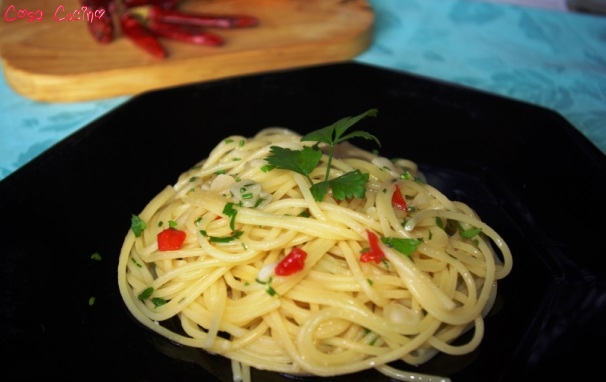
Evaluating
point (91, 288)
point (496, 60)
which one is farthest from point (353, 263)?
point (496, 60)

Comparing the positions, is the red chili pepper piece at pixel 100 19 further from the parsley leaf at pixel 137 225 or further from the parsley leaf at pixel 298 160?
the parsley leaf at pixel 298 160

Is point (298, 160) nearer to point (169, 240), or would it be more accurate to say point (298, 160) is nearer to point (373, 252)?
point (373, 252)

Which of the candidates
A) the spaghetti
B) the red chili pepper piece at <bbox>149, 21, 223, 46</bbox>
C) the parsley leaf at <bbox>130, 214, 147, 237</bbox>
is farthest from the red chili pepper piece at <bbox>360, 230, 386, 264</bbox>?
the red chili pepper piece at <bbox>149, 21, 223, 46</bbox>

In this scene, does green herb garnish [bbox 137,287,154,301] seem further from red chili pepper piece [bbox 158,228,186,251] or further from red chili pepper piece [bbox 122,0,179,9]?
red chili pepper piece [bbox 122,0,179,9]

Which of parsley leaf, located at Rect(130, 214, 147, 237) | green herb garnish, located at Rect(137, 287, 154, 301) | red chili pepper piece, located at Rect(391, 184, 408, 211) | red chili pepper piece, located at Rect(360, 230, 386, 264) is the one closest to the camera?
red chili pepper piece, located at Rect(360, 230, 386, 264)

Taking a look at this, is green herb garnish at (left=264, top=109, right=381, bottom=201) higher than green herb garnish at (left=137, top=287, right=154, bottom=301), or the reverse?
green herb garnish at (left=264, top=109, right=381, bottom=201)

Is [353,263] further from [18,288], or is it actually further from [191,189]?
[18,288]
